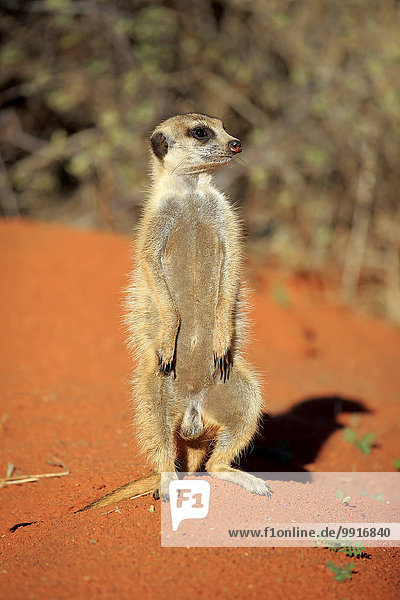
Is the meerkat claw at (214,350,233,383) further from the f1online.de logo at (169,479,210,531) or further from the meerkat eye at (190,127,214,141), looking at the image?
the meerkat eye at (190,127,214,141)

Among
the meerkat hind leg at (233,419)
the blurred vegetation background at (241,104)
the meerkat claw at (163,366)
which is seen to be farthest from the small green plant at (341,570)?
the blurred vegetation background at (241,104)

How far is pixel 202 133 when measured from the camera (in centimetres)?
367

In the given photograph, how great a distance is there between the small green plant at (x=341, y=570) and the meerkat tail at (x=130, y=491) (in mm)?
974

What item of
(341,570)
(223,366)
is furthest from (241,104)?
(341,570)

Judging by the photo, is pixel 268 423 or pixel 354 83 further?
pixel 354 83

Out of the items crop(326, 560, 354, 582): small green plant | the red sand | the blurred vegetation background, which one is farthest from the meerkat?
the blurred vegetation background

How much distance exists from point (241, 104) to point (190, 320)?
23.9ft

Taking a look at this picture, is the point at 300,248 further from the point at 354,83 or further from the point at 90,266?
the point at 90,266

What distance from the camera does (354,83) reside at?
28.9ft

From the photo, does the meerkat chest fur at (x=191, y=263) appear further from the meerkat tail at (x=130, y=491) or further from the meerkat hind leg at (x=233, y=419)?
the meerkat tail at (x=130, y=491)

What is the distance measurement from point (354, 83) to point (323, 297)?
125 inches

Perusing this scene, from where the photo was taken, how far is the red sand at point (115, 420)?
93.8 inches

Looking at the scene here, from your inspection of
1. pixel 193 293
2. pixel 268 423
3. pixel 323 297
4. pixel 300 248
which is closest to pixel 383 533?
pixel 193 293

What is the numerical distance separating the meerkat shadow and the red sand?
17 millimetres
